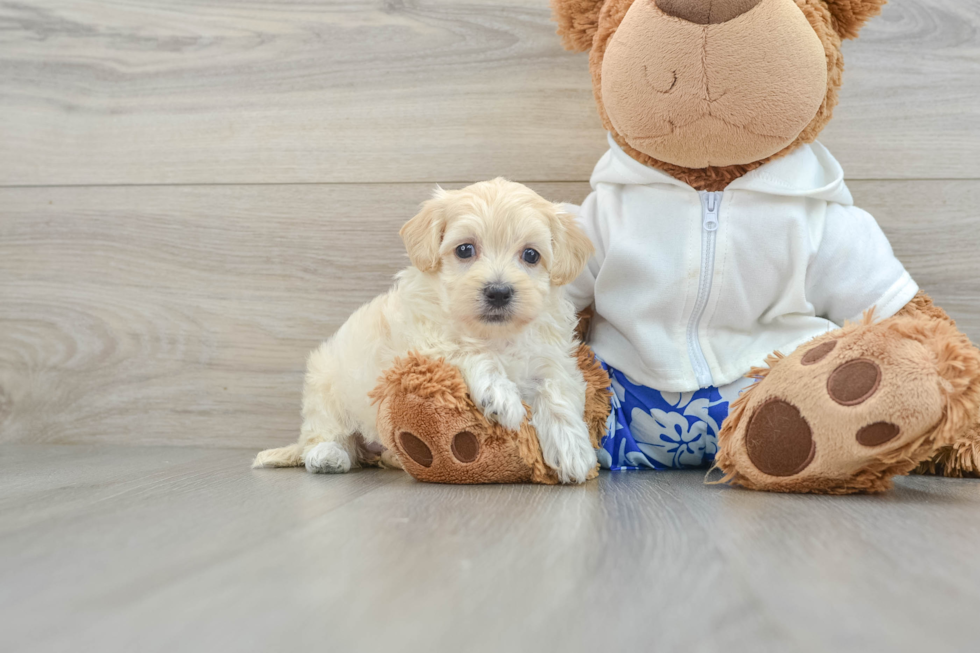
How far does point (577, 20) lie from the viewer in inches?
49.1

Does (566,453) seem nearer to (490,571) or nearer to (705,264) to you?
(705,264)

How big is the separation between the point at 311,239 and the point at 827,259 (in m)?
1.02

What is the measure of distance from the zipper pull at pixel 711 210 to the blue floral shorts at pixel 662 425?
255mm

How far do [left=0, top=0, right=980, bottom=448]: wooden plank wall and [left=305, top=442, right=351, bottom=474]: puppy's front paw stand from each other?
38 cm

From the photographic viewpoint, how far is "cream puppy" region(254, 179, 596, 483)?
109cm

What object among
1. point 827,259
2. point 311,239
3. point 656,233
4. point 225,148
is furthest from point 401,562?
point 225,148

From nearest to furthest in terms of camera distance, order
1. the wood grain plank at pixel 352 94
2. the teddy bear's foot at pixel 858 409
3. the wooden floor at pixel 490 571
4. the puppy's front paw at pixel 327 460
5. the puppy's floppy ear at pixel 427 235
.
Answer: the wooden floor at pixel 490 571, the teddy bear's foot at pixel 858 409, the puppy's floppy ear at pixel 427 235, the puppy's front paw at pixel 327 460, the wood grain plank at pixel 352 94

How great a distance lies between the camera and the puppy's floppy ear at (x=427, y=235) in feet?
3.74

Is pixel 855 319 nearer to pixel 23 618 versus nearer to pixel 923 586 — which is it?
pixel 923 586

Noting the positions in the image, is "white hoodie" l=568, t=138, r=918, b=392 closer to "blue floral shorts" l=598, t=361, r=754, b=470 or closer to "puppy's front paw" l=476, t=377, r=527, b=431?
"blue floral shorts" l=598, t=361, r=754, b=470

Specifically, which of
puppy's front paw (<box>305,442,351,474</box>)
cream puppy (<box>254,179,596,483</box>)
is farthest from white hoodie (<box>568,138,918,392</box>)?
puppy's front paw (<box>305,442,351,474</box>)

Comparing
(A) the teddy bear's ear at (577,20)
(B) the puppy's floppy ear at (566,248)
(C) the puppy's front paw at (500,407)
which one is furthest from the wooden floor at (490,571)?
(A) the teddy bear's ear at (577,20)

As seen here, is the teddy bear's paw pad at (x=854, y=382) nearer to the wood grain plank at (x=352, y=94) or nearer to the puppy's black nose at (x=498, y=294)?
the puppy's black nose at (x=498, y=294)

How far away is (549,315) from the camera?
120 centimetres
